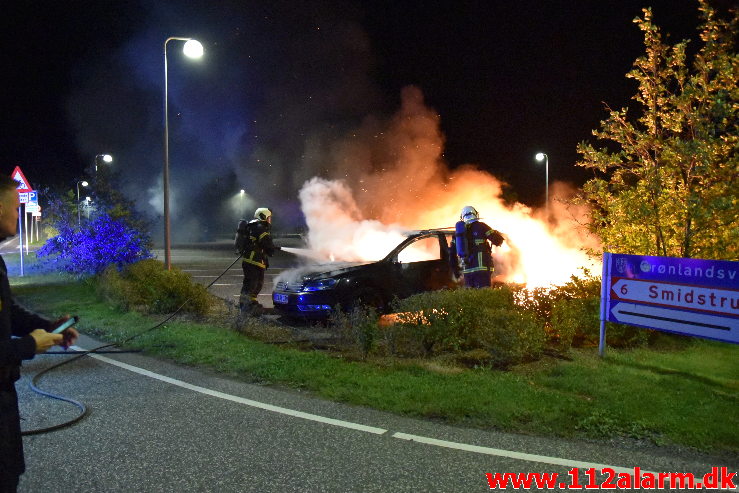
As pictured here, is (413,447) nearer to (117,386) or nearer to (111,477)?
(111,477)

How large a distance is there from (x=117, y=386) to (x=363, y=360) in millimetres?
2723

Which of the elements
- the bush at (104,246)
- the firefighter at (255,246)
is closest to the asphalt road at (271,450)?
the firefighter at (255,246)

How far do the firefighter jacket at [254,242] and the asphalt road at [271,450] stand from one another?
5.23 metres

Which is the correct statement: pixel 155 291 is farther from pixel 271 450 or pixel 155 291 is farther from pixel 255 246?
pixel 271 450

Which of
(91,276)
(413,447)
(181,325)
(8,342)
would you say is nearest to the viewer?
(8,342)

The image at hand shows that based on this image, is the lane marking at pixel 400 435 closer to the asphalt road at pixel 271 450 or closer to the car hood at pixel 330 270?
the asphalt road at pixel 271 450

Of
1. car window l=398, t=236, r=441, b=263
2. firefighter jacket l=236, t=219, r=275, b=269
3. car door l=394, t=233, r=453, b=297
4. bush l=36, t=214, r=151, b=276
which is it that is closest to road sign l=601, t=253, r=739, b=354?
car door l=394, t=233, r=453, b=297

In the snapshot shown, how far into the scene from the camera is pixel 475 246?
9.16 m

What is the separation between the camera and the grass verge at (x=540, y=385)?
4.78m

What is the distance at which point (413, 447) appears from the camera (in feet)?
14.3

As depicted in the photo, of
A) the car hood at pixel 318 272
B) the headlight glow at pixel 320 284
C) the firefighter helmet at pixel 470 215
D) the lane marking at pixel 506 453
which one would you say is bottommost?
the lane marking at pixel 506 453

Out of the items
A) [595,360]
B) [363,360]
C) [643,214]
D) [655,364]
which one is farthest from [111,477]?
[643,214]

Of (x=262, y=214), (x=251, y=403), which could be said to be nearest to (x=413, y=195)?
(x=262, y=214)

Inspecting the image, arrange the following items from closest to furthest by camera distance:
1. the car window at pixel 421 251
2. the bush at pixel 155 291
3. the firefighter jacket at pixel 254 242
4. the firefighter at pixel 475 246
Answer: the firefighter at pixel 475 246, the car window at pixel 421 251, the bush at pixel 155 291, the firefighter jacket at pixel 254 242
